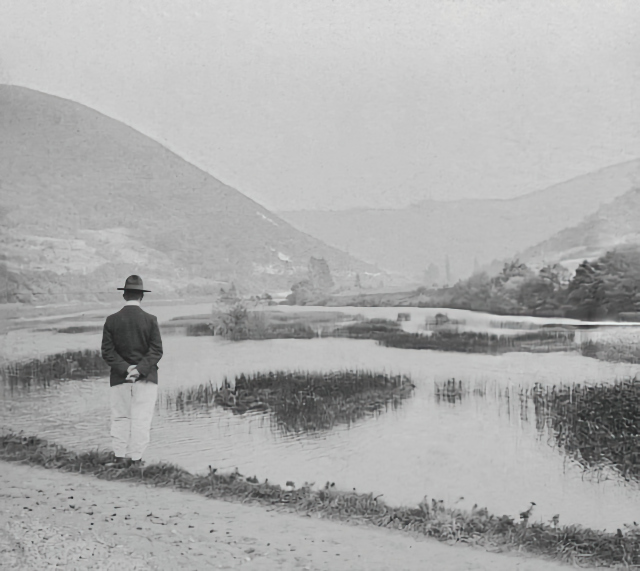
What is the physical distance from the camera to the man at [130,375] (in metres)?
3.85

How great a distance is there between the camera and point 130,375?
3.88 metres

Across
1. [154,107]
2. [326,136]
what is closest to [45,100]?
[154,107]

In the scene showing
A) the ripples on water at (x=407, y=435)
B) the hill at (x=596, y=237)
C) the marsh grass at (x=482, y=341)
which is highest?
the hill at (x=596, y=237)

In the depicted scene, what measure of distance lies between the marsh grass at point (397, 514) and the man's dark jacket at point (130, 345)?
0.44 meters

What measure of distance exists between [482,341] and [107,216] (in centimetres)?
208

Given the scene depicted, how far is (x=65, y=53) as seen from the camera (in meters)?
4.28

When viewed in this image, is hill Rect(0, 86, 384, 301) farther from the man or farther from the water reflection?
the water reflection

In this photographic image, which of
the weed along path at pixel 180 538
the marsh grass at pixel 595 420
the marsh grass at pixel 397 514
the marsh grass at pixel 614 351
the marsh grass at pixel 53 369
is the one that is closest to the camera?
the marsh grass at pixel 397 514

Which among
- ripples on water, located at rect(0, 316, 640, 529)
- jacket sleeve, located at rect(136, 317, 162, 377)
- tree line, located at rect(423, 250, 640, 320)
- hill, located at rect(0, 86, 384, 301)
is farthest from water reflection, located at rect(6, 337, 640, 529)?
hill, located at rect(0, 86, 384, 301)

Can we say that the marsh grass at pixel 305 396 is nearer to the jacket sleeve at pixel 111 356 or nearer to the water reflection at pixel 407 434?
the water reflection at pixel 407 434

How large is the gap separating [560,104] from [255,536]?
237cm

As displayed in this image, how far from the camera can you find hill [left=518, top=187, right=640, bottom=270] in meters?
3.50

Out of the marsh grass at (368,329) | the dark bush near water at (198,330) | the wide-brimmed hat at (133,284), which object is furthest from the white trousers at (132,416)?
the marsh grass at (368,329)

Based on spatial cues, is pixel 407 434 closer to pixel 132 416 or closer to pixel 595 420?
pixel 595 420
